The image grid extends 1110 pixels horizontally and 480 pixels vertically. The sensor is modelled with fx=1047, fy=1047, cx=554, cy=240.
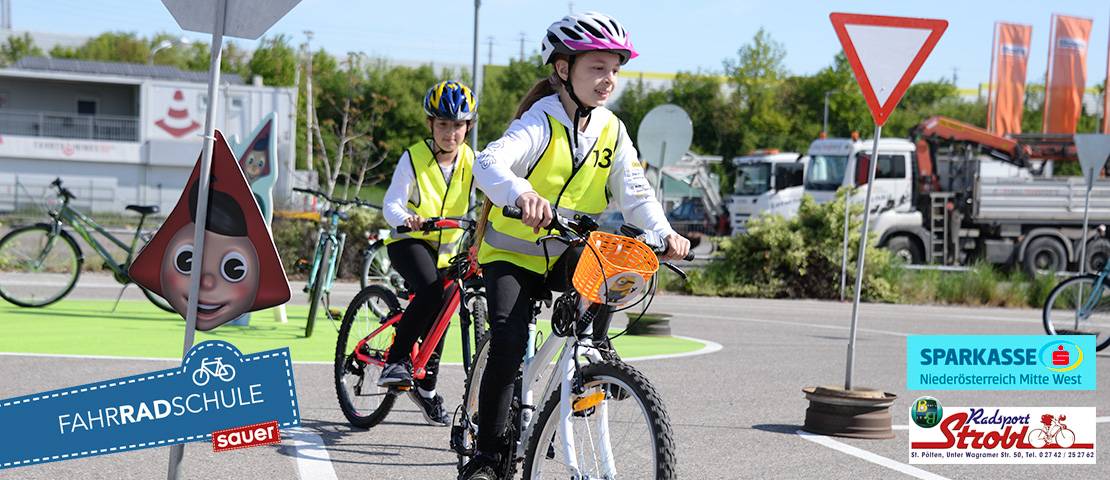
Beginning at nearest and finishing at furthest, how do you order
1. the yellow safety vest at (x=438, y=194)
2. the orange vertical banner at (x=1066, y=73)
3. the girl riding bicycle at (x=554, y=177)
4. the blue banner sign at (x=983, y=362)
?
1. the girl riding bicycle at (x=554, y=177)
2. the yellow safety vest at (x=438, y=194)
3. the blue banner sign at (x=983, y=362)
4. the orange vertical banner at (x=1066, y=73)

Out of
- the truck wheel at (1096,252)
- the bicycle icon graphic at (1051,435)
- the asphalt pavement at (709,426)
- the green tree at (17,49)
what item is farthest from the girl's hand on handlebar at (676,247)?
the green tree at (17,49)

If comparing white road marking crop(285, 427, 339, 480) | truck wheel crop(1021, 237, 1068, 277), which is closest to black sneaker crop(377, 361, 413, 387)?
white road marking crop(285, 427, 339, 480)

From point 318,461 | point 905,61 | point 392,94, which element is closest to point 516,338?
point 318,461

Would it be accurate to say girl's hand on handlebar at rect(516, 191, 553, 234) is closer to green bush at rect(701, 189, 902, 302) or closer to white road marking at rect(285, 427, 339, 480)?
white road marking at rect(285, 427, 339, 480)

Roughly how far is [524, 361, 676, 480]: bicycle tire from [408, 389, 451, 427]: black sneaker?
80.7 inches

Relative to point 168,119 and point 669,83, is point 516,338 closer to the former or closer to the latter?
point 168,119

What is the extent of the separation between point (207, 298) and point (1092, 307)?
9414 mm

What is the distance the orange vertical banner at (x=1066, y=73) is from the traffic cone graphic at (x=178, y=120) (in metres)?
35.4

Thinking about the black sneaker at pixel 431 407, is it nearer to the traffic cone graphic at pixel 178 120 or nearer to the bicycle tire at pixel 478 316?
the bicycle tire at pixel 478 316

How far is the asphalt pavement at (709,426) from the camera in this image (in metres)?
4.83

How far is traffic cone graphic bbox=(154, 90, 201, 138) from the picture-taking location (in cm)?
4766

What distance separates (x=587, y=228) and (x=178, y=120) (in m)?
48.2

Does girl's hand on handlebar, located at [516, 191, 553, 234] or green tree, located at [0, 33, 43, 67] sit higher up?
green tree, located at [0, 33, 43, 67]

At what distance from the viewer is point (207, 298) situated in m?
3.64
